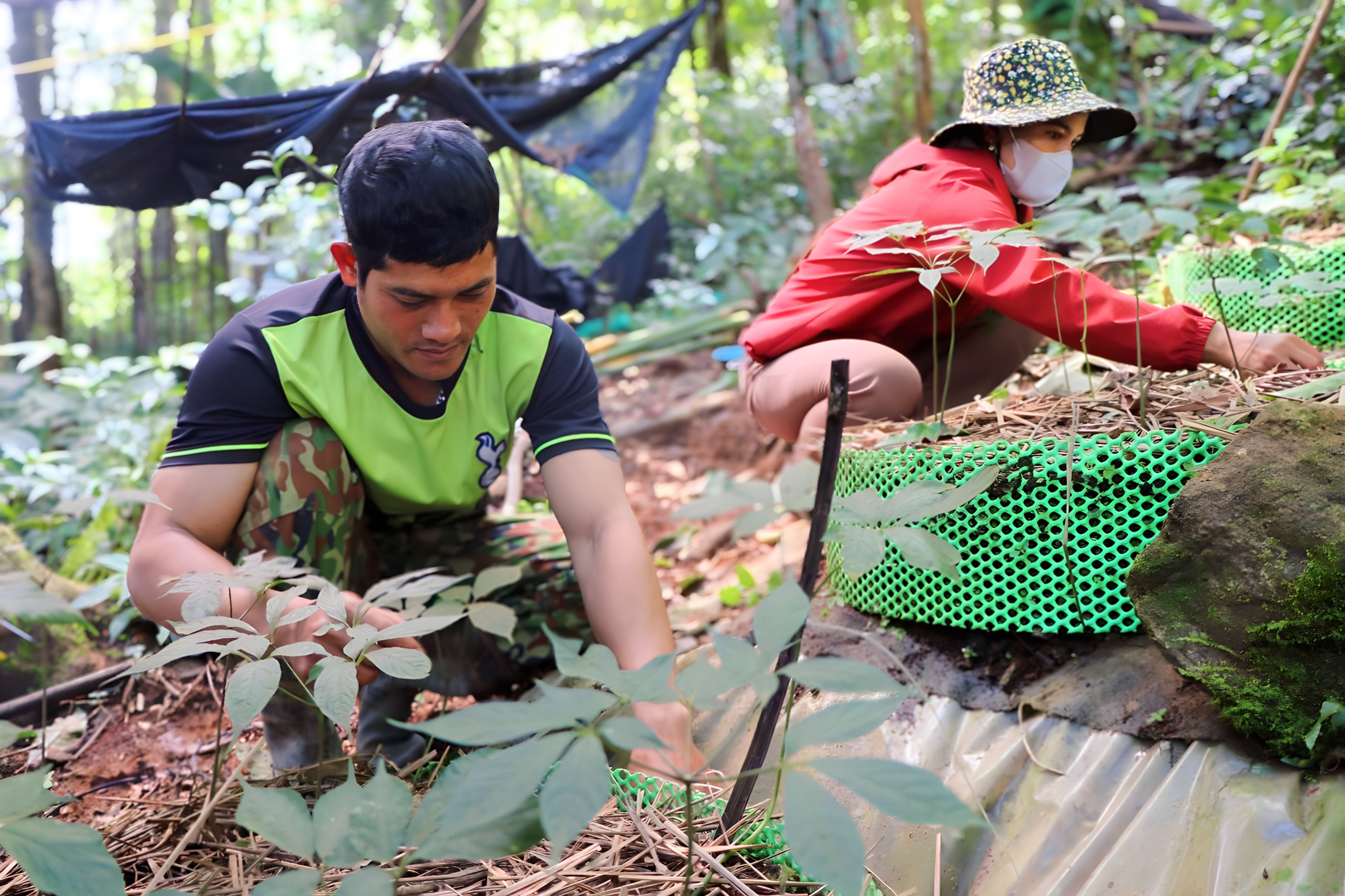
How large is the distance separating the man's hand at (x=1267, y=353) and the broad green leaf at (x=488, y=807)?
154cm

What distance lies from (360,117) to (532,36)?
11.3m

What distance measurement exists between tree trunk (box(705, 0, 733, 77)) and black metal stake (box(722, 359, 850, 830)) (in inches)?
377

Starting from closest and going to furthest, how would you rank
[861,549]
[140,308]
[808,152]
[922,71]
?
[861,549] < [808,152] < [922,71] < [140,308]

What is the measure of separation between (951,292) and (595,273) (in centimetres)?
366

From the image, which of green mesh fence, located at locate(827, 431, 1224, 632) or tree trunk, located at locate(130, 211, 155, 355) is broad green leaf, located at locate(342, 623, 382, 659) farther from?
tree trunk, located at locate(130, 211, 155, 355)

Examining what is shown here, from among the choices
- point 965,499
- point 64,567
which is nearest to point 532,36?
point 64,567

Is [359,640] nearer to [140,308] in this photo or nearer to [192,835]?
[192,835]

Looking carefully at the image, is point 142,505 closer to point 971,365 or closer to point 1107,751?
point 971,365

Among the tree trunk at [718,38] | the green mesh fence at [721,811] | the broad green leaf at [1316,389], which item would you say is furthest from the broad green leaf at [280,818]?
the tree trunk at [718,38]

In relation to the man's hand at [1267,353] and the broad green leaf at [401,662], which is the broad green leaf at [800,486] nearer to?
the broad green leaf at [401,662]

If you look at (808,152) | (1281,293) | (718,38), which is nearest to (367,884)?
(1281,293)

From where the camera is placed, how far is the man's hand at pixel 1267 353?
166cm

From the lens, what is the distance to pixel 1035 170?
215 centimetres

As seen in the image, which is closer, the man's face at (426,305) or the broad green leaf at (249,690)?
the broad green leaf at (249,690)
